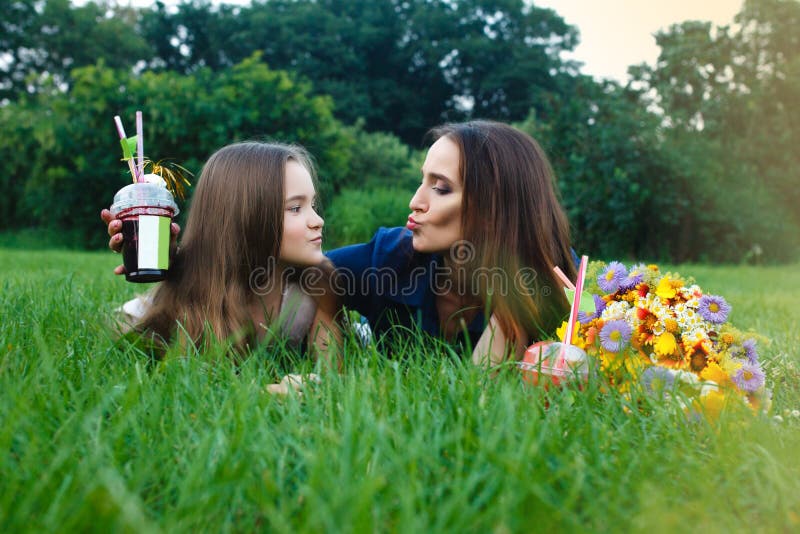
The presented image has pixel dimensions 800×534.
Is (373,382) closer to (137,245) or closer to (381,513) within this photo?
(381,513)

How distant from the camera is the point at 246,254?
2617 millimetres

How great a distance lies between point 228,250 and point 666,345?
1.65m

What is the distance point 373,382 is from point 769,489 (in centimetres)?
84

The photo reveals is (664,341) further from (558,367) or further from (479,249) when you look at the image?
(479,249)

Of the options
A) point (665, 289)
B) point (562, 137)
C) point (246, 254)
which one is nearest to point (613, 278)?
point (665, 289)

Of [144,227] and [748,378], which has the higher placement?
[144,227]

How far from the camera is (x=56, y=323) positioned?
95.3 inches

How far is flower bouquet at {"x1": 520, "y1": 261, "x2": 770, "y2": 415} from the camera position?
174cm

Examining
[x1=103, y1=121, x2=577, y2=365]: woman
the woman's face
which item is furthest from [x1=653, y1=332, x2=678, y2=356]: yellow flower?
the woman's face

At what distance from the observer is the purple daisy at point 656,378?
5.55ft

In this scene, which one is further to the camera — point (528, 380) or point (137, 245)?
point (137, 245)

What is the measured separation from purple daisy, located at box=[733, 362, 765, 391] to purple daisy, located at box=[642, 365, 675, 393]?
201 millimetres

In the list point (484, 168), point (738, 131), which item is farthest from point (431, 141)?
point (738, 131)

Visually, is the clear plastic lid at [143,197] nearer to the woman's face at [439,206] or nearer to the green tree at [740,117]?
the woman's face at [439,206]
